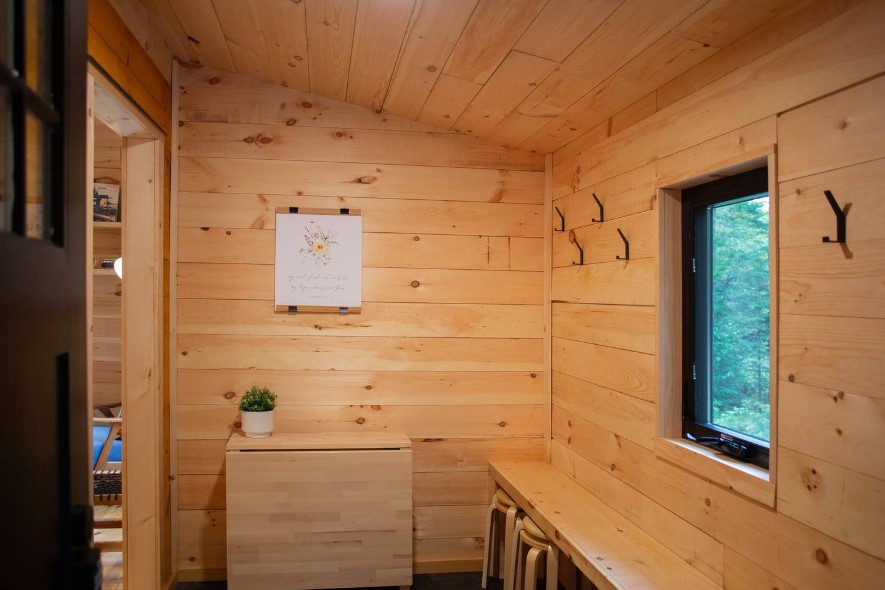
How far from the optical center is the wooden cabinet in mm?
2758

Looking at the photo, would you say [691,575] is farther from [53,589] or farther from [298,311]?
[298,311]

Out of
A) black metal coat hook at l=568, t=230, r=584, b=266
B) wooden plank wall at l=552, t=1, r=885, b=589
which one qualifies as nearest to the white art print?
black metal coat hook at l=568, t=230, r=584, b=266

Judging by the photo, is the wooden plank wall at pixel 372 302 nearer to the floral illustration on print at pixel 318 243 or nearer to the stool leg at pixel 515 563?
the floral illustration on print at pixel 318 243

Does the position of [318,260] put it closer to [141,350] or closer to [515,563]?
[141,350]

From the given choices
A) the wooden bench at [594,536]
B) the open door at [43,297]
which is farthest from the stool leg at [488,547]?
the open door at [43,297]

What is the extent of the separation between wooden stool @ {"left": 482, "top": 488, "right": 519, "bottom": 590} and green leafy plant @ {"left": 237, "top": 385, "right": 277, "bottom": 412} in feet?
3.68

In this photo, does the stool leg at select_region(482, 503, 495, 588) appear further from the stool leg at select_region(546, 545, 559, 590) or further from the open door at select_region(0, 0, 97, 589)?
the open door at select_region(0, 0, 97, 589)

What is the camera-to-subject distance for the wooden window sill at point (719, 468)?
1.65 meters

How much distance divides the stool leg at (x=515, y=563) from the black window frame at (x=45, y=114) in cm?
208

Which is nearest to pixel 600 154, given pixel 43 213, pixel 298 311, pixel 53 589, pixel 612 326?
pixel 612 326

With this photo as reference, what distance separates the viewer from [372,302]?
3096mm

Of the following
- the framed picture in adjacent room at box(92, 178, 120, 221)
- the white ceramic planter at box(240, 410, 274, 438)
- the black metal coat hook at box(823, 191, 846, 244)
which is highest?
the framed picture in adjacent room at box(92, 178, 120, 221)

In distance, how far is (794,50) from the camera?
1539 mm

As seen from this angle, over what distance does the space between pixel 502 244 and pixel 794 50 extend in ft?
5.79
